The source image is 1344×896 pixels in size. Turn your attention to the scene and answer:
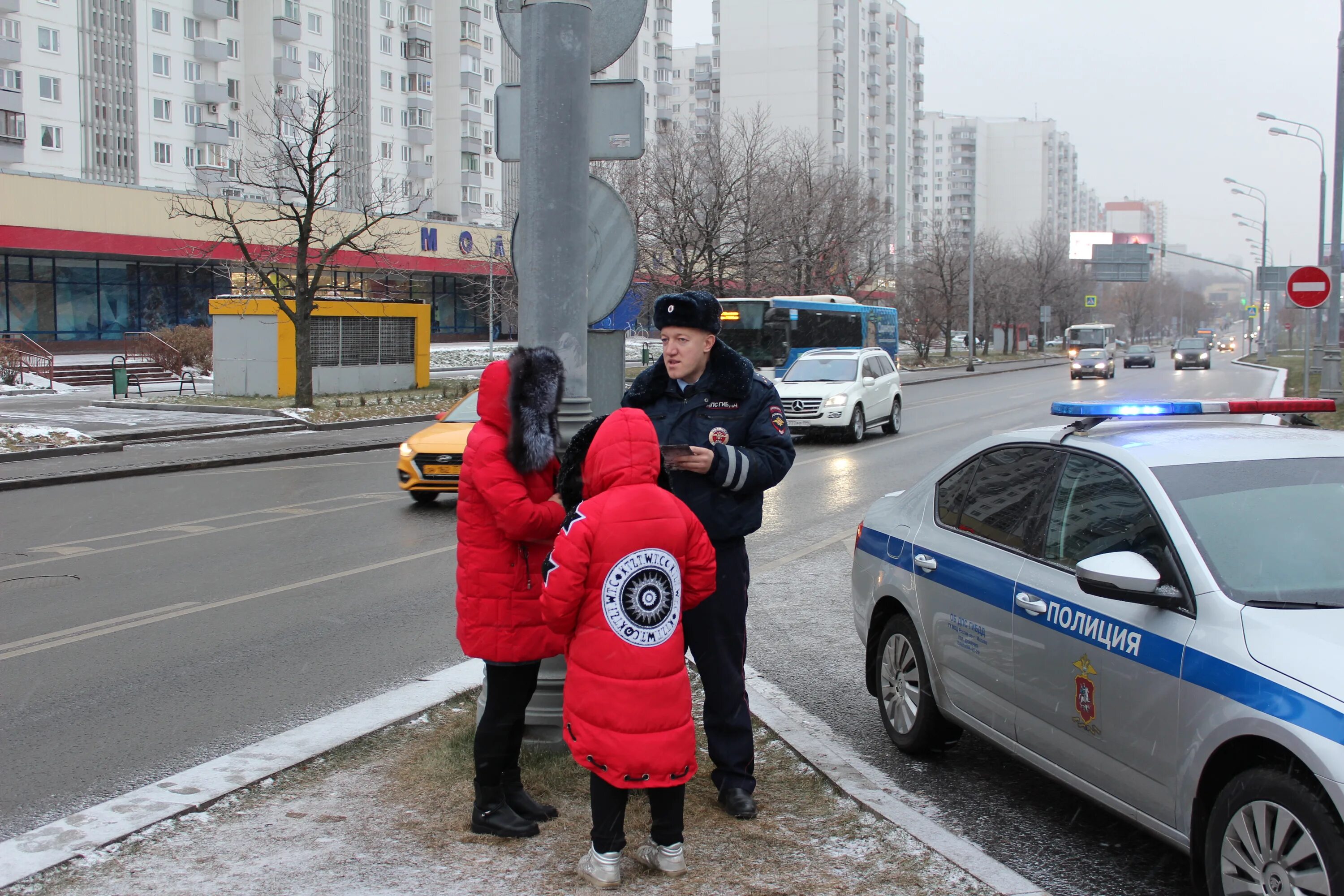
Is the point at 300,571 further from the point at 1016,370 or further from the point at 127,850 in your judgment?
the point at 1016,370

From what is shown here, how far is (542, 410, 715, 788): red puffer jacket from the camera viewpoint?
348cm

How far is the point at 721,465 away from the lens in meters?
4.00

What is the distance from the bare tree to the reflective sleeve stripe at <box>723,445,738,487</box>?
72.7 ft

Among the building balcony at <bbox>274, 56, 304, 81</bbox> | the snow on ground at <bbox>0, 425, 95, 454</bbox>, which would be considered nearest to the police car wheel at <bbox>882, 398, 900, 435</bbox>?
the snow on ground at <bbox>0, 425, 95, 454</bbox>

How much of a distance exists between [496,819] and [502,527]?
3.38 feet

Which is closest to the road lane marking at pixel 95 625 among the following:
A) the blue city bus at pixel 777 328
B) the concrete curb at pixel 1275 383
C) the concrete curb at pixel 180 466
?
the concrete curb at pixel 1275 383

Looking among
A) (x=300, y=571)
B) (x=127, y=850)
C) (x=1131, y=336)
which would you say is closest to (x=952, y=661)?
(x=127, y=850)

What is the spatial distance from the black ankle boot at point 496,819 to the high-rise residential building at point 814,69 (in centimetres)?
9829

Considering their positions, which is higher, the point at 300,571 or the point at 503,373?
the point at 503,373

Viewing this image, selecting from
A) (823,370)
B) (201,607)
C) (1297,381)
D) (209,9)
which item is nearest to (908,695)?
(201,607)

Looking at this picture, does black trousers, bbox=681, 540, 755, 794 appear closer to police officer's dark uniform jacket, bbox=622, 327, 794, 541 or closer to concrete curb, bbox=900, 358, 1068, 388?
police officer's dark uniform jacket, bbox=622, 327, 794, 541

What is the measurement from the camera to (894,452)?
62.6 ft

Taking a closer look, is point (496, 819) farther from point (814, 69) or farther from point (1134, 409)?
point (814, 69)

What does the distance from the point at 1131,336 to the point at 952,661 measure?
142 m
